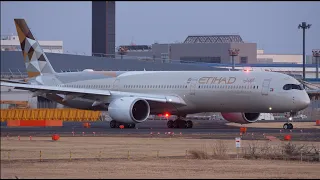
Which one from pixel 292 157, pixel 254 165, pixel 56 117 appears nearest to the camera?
pixel 254 165

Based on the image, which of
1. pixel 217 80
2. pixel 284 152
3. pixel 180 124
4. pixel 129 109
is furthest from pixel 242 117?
pixel 284 152

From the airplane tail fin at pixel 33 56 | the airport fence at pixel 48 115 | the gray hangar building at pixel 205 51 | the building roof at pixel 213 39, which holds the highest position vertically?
the building roof at pixel 213 39

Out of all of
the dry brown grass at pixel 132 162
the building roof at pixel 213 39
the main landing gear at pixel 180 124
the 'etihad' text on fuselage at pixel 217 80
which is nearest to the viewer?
the dry brown grass at pixel 132 162

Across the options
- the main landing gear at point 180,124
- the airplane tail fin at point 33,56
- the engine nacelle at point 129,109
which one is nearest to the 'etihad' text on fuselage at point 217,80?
the main landing gear at point 180,124

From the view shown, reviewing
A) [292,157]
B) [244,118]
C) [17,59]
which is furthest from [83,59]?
[292,157]

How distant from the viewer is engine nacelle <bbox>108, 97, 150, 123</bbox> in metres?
68.3

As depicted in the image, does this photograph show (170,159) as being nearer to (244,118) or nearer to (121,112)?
(121,112)

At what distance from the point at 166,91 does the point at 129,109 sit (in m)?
6.03

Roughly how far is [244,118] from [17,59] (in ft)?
167

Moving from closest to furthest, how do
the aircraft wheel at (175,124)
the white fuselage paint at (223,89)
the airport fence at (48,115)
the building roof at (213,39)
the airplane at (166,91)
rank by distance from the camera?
the white fuselage paint at (223,89) < the airplane at (166,91) < the aircraft wheel at (175,124) < the airport fence at (48,115) < the building roof at (213,39)

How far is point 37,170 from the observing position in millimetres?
33031

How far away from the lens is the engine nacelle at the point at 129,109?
2689 inches

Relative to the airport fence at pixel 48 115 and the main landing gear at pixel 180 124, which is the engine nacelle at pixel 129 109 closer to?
the main landing gear at pixel 180 124

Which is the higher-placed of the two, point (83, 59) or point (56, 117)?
point (83, 59)
